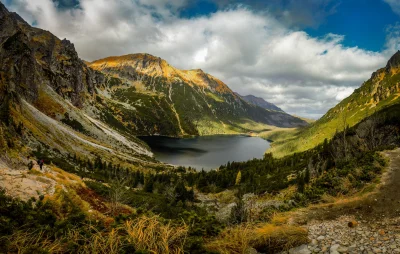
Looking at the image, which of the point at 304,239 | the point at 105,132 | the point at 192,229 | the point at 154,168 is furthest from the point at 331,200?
the point at 105,132

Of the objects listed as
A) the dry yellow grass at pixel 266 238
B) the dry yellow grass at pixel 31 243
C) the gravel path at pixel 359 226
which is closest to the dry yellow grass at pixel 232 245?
the dry yellow grass at pixel 266 238

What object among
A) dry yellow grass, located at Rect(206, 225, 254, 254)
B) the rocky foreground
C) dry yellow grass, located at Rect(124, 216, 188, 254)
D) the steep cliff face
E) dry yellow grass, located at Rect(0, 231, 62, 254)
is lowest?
the rocky foreground

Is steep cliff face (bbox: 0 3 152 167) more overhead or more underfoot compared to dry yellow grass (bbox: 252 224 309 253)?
more overhead

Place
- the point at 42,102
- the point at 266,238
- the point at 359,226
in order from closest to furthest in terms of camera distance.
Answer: the point at 266,238 → the point at 359,226 → the point at 42,102

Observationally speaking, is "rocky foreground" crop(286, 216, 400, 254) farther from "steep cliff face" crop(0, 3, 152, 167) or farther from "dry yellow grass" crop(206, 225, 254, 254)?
"steep cliff face" crop(0, 3, 152, 167)

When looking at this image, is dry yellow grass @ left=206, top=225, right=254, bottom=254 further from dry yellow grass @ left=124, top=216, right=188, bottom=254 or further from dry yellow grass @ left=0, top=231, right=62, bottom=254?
dry yellow grass @ left=0, top=231, right=62, bottom=254

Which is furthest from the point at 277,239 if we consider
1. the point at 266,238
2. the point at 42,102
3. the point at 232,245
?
the point at 42,102

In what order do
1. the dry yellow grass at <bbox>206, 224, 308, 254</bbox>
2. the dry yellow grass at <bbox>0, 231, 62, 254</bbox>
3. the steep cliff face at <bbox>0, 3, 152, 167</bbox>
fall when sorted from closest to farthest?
1. the dry yellow grass at <bbox>0, 231, 62, 254</bbox>
2. the dry yellow grass at <bbox>206, 224, 308, 254</bbox>
3. the steep cliff face at <bbox>0, 3, 152, 167</bbox>

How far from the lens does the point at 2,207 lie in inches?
216

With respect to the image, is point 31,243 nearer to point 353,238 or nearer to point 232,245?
point 232,245

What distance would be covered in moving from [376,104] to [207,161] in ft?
468

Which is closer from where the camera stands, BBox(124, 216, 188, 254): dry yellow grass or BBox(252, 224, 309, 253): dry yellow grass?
BBox(124, 216, 188, 254): dry yellow grass

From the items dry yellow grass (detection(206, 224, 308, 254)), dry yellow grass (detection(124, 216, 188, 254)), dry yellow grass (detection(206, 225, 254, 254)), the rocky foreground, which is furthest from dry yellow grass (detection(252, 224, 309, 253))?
dry yellow grass (detection(124, 216, 188, 254))

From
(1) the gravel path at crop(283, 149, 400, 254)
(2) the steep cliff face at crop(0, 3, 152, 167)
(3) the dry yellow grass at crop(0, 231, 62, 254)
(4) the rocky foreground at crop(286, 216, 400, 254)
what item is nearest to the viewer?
(3) the dry yellow grass at crop(0, 231, 62, 254)
